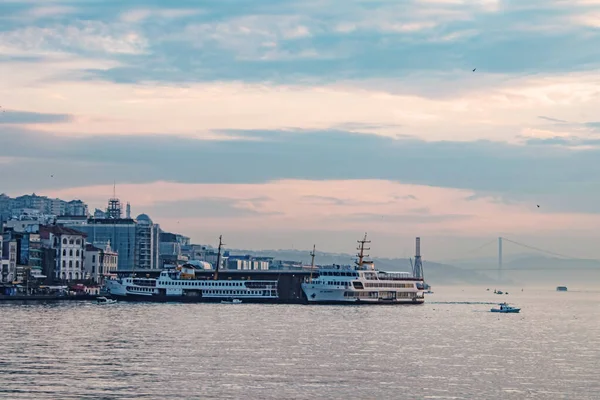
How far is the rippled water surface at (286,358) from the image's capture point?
185 ft

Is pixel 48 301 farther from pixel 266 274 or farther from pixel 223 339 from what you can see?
pixel 223 339

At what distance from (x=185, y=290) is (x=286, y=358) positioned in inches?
3647

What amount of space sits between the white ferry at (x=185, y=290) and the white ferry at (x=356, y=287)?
25.9 feet

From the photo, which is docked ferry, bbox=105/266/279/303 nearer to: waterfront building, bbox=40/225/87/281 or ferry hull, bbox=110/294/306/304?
ferry hull, bbox=110/294/306/304

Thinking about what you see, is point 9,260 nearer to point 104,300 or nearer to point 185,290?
point 104,300

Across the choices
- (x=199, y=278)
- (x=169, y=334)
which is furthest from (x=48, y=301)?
(x=169, y=334)

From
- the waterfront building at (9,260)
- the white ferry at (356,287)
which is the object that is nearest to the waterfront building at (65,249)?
the waterfront building at (9,260)

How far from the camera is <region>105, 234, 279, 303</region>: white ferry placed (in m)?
160

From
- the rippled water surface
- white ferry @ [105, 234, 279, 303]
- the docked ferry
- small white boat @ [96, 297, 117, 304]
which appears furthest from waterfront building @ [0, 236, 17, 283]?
the rippled water surface

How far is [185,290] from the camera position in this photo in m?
161

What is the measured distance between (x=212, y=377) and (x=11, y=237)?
441ft

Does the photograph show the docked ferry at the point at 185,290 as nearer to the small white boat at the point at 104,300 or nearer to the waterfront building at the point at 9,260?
the small white boat at the point at 104,300

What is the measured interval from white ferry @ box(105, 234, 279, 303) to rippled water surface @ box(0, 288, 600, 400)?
4549 centimetres

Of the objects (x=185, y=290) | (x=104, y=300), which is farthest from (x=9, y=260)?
(x=185, y=290)
